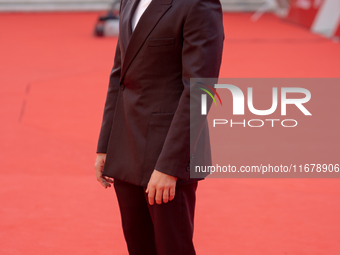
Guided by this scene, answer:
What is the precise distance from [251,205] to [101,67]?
16.3ft

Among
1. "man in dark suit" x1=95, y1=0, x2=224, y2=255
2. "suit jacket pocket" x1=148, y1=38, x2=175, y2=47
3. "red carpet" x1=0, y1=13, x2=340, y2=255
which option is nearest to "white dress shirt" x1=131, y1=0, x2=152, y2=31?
"man in dark suit" x1=95, y1=0, x2=224, y2=255

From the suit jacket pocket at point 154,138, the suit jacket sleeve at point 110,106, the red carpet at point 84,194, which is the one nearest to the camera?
the suit jacket pocket at point 154,138

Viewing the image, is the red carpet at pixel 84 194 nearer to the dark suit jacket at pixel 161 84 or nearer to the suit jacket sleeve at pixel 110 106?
the suit jacket sleeve at pixel 110 106

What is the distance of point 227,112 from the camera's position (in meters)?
4.87

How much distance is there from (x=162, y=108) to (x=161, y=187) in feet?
0.88

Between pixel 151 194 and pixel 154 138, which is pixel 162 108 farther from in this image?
pixel 151 194

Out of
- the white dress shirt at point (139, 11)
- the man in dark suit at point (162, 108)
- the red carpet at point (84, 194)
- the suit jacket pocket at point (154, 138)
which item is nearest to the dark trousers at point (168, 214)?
the man in dark suit at point (162, 108)

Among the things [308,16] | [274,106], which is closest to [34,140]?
[274,106]

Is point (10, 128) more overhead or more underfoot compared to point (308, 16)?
more underfoot

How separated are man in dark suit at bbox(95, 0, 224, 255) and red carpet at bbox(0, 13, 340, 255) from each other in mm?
1008

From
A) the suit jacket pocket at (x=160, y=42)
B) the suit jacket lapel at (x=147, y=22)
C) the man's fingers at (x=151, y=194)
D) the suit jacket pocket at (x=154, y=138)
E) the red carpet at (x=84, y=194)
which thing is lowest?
the red carpet at (x=84, y=194)

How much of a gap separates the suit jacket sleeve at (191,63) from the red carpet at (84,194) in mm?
1212

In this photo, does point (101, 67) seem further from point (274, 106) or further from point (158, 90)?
point (158, 90)

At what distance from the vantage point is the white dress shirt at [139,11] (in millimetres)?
1492
